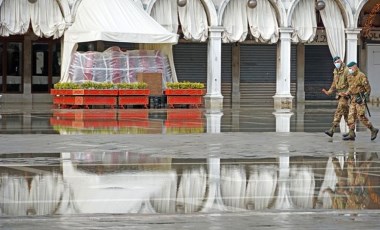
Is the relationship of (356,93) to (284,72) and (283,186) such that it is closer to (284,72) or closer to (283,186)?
(283,186)

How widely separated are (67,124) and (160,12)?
54.7 ft

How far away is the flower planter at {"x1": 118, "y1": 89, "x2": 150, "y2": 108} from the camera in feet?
125

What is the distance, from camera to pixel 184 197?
38.9ft

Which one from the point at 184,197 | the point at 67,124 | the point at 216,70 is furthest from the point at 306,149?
the point at 216,70

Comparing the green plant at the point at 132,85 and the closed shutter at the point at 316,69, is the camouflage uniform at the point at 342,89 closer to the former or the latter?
the green plant at the point at 132,85

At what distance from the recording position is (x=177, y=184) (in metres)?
13.1

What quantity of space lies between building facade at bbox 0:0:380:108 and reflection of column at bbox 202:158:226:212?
Answer: 24991 millimetres

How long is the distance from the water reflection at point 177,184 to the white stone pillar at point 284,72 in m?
26.4

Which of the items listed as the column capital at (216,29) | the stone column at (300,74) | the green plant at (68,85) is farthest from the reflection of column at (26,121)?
the stone column at (300,74)

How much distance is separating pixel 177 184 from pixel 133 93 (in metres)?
25.3

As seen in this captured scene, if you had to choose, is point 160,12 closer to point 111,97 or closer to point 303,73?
point 111,97

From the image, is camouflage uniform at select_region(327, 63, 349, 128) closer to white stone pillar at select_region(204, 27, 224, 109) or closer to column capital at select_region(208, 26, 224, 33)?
white stone pillar at select_region(204, 27, 224, 109)

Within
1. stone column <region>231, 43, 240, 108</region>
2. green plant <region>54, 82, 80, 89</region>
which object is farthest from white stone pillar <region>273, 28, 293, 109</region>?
green plant <region>54, 82, 80, 89</region>

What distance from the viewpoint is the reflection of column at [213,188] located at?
1115 cm
